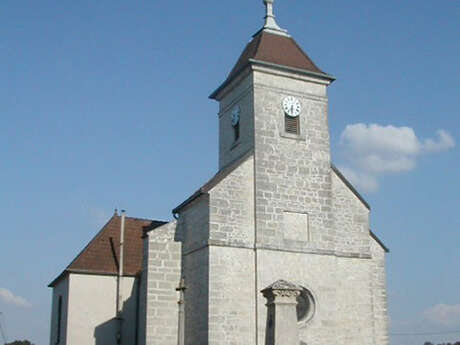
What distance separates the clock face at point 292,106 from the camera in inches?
938

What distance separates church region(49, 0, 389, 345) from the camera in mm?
21234

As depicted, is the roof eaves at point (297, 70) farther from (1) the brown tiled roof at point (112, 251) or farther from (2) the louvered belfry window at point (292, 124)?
(1) the brown tiled roof at point (112, 251)

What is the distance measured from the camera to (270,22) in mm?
26312

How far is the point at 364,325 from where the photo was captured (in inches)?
896

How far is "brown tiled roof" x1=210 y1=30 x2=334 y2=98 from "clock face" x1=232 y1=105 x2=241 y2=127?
1188mm

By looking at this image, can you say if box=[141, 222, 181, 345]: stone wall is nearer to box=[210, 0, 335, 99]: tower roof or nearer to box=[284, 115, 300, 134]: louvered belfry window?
box=[284, 115, 300, 134]: louvered belfry window

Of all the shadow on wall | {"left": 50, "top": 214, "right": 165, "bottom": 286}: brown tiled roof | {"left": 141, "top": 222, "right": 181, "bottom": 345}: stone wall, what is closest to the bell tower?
{"left": 141, "top": 222, "right": 181, "bottom": 345}: stone wall

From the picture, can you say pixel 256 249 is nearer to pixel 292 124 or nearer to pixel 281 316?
pixel 292 124

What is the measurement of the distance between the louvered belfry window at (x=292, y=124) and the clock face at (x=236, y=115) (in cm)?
187

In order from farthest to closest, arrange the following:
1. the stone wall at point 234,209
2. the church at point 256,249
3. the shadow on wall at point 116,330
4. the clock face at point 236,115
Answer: the shadow on wall at point 116,330 < the clock face at point 236,115 < the stone wall at point 234,209 < the church at point 256,249

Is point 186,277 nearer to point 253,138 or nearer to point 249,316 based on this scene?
point 249,316

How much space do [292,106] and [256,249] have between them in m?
5.68

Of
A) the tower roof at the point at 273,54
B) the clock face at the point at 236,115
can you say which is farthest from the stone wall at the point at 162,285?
the tower roof at the point at 273,54

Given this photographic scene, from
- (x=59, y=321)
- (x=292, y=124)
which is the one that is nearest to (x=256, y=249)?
(x=292, y=124)
